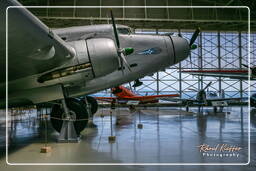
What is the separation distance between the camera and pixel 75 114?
27.5 feet

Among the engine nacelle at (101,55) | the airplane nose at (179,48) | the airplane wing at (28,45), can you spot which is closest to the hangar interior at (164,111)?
the engine nacelle at (101,55)

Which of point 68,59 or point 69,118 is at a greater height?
point 68,59

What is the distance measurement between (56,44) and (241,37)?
1183 inches

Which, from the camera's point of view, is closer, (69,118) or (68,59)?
(68,59)

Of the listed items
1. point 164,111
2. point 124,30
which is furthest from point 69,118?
point 164,111

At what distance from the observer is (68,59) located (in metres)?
7.00

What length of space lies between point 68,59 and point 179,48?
414cm

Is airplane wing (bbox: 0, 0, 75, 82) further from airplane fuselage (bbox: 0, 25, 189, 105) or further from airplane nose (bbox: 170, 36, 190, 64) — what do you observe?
airplane nose (bbox: 170, 36, 190, 64)

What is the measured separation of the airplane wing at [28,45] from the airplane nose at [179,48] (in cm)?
388

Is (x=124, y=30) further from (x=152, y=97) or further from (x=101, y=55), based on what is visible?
(x=152, y=97)

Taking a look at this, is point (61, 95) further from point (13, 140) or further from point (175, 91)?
point (175, 91)

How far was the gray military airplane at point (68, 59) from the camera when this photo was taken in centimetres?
505

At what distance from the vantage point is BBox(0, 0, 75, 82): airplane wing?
164 inches

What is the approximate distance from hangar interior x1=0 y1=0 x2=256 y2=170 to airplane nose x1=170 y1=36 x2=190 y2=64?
50.4 inches
